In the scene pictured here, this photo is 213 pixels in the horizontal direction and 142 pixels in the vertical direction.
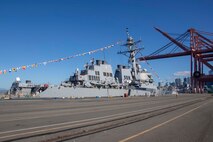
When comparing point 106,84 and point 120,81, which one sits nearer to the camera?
point 106,84

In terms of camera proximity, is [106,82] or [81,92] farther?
[106,82]

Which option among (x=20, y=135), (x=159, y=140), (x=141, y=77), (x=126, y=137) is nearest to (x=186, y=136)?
(x=159, y=140)

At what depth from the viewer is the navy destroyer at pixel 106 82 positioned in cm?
5513

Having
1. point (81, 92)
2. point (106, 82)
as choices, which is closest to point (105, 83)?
point (106, 82)

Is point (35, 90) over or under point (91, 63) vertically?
under

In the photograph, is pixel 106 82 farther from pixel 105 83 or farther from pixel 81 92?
pixel 81 92

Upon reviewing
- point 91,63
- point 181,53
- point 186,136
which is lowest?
point 186,136

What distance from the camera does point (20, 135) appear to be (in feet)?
32.1

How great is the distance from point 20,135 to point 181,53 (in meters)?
101

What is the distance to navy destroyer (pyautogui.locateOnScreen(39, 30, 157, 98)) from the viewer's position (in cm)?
5513

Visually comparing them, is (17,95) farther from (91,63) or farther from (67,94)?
(91,63)

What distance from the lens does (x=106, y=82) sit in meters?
68.2

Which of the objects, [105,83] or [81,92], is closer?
[81,92]

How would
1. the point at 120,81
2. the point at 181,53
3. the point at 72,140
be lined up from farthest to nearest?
the point at 181,53
the point at 120,81
the point at 72,140
